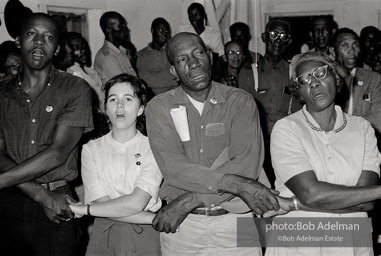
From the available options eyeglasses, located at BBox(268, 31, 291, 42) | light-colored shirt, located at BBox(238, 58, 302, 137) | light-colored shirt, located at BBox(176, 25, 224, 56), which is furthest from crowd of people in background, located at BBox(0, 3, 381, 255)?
light-colored shirt, located at BBox(176, 25, 224, 56)

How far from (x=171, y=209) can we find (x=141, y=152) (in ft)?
1.56

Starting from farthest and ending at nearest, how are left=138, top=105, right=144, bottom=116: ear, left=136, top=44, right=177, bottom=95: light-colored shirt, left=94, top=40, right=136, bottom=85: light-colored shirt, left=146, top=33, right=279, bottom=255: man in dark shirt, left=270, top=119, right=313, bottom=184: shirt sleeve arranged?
1. left=136, top=44, right=177, bottom=95: light-colored shirt
2. left=94, top=40, right=136, bottom=85: light-colored shirt
3. left=138, top=105, right=144, bottom=116: ear
4. left=146, top=33, right=279, bottom=255: man in dark shirt
5. left=270, top=119, right=313, bottom=184: shirt sleeve

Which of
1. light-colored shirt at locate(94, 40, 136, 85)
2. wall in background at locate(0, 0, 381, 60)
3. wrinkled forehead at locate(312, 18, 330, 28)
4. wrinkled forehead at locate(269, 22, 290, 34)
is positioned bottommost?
light-colored shirt at locate(94, 40, 136, 85)

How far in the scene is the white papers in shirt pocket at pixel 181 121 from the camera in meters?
3.23

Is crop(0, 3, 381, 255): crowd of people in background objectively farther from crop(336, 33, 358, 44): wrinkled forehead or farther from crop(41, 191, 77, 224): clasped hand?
crop(336, 33, 358, 44): wrinkled forehead

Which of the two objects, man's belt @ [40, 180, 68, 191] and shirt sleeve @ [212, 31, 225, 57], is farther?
shirt sleeve @ [212, 31, 225, 57]

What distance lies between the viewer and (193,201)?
3115mm

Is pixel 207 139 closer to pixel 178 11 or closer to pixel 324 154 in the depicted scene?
pixel 324 154

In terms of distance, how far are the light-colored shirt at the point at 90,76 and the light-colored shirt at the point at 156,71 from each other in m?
1.34

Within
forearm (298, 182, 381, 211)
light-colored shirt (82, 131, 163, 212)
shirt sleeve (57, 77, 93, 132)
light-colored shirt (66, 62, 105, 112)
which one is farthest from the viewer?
light-colored shirt (66, 62, 105, 112)

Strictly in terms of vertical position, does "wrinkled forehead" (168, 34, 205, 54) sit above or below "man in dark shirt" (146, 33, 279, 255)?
above

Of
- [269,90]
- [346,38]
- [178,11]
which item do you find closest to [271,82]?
[269,90]

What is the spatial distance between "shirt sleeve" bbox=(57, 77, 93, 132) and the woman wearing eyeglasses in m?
1.20

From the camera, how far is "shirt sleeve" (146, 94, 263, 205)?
306cm
